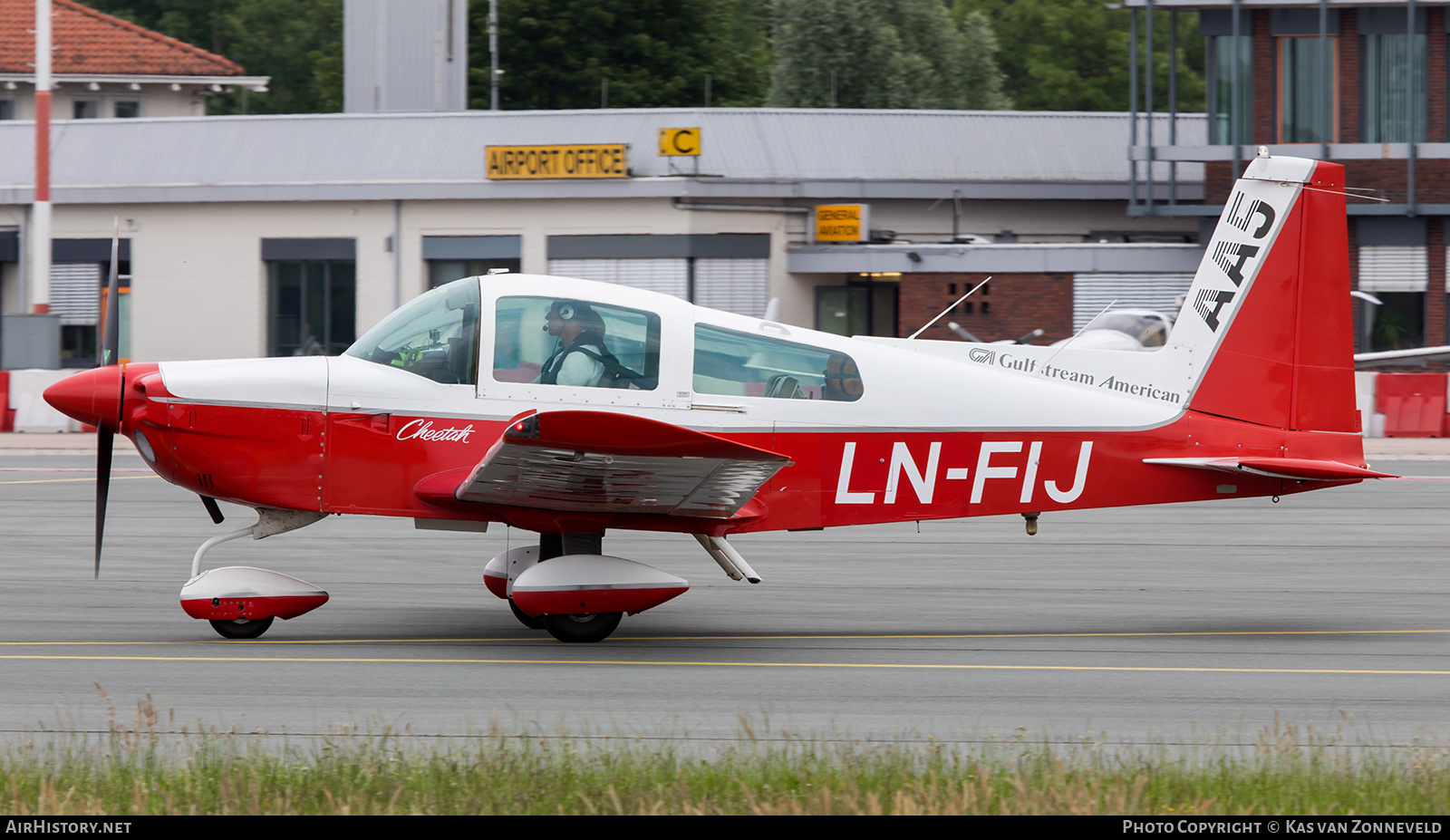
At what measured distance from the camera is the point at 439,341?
29.1 ft

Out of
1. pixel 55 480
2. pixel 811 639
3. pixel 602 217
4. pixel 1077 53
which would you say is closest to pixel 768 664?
pixel 811 639

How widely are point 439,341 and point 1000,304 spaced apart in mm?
25973

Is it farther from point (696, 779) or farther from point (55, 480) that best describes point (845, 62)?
point (696, 779)

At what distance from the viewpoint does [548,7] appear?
50.0 meters

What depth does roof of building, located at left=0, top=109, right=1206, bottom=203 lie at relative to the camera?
34.0m

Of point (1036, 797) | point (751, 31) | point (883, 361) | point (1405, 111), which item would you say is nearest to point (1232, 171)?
point (1405, 111)

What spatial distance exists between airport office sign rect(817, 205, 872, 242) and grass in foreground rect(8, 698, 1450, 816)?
1107 inches

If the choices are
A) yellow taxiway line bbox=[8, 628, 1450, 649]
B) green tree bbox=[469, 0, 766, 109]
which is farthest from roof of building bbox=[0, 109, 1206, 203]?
yellow taxiway line bbox=[8, 628, 1450, 649]

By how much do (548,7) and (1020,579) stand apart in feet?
138

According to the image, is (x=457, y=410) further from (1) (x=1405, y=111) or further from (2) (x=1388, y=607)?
(1) (x=1405, y=111)

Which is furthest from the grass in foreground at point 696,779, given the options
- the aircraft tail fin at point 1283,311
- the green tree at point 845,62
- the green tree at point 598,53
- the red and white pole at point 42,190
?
the green tree at point 845,62

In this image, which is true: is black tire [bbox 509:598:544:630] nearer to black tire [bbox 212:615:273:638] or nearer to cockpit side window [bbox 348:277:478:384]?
black tire [bbox 212:615:273:638]

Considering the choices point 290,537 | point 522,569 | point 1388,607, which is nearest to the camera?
point 522,569

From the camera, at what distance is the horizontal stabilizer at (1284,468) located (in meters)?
9.13
